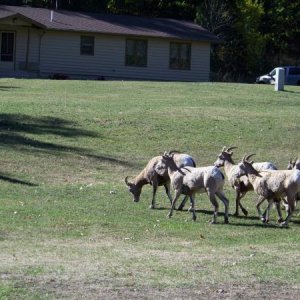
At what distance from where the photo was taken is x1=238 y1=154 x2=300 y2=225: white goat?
55.3 feet

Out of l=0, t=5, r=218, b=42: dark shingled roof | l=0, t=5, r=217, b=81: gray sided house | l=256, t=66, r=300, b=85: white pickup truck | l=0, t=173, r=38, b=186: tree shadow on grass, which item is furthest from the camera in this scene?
l=256, t=66, r=300, b=85: white pickup truck

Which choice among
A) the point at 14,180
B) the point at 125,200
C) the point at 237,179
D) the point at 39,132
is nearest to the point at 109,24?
the point at 39,132

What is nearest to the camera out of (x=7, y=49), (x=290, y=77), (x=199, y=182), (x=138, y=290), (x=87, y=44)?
(x=138, y=290)

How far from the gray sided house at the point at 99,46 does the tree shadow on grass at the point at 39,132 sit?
21.5 m

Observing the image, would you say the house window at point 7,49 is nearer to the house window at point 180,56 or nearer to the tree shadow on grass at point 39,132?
the house window at point 180,56

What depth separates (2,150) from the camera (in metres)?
25.0

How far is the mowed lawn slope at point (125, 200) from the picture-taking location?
1141cm

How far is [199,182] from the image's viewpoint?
1712 centimetres

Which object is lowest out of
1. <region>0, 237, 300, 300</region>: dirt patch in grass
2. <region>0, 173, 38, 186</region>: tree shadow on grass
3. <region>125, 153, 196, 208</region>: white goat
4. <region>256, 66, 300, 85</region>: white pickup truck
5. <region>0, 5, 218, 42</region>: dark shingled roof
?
<region>0, 173, 38, 186</region>: tree shadow on grass

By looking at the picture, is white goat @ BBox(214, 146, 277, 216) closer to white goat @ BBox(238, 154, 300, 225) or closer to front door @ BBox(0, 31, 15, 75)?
white goat @ BBox(238, 154, 300, 225)

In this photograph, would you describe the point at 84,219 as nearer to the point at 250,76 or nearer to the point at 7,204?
the point at 7,204

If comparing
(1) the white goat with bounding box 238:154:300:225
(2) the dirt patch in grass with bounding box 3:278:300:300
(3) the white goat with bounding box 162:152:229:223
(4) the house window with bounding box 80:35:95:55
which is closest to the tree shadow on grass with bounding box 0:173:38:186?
(3) the white goat with bounding box 162:152:229:223

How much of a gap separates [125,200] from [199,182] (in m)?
2.76

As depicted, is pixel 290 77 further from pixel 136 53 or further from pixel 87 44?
pixel 87 44
